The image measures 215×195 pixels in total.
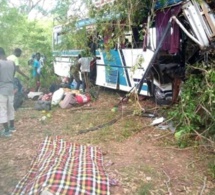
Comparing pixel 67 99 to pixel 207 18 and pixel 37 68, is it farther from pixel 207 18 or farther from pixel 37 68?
pixel 207 18

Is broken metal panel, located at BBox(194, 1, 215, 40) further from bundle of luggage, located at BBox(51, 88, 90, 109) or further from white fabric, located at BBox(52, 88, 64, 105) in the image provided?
white fabric, located at BBox(52, 88, 64, 105)

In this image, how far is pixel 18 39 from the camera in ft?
49.3

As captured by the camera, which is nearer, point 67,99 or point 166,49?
point 166,49

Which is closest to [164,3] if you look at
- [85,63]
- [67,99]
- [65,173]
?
[67,99]

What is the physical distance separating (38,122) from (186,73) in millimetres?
3394

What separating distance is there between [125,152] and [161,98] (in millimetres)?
2632

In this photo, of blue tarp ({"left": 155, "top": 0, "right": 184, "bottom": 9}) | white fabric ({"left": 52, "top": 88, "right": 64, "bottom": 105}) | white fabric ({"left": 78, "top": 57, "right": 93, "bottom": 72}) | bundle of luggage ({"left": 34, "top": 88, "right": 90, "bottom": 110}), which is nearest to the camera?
blue tarp ({"left": 155, "top": 0, "right": 184, "bottom": 9})

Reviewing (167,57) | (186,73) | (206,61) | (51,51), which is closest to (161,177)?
(206,61)

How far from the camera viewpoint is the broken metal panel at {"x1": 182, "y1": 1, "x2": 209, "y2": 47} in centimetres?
548

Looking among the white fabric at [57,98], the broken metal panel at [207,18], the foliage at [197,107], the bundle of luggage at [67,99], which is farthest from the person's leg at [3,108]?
the broken metal panel at [207,18]

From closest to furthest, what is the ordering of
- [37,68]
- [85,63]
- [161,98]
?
[161,98]
[85,63]
[37,68]

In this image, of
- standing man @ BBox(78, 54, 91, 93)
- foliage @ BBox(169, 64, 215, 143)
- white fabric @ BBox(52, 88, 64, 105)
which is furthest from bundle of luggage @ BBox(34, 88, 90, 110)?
foliage @ BBox(169, 64, 215, 143)

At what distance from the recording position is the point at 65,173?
350 centimetres

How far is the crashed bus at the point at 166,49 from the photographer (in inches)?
217
